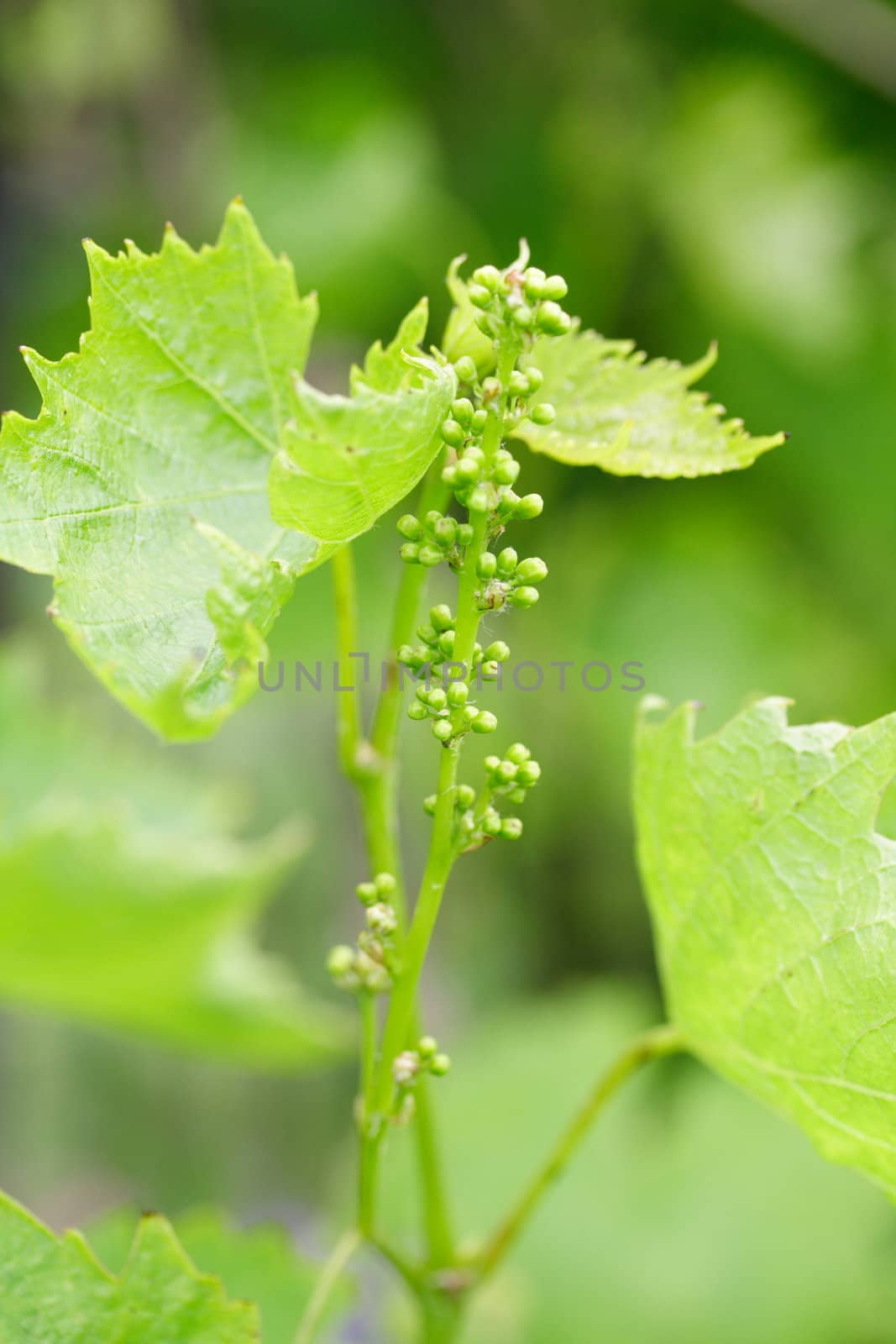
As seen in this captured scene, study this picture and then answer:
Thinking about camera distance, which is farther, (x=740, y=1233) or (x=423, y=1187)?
(x=740, y=1233)

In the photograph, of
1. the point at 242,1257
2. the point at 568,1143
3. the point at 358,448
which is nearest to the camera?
the point at 358,448

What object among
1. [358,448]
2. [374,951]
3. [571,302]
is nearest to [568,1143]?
[374,951]

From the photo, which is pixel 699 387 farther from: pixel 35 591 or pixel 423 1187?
pixel 423 1187

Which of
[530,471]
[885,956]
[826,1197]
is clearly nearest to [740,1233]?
[826,1197]

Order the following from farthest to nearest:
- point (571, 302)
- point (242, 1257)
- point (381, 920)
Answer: point (571, 302) < point (242, 1257) < point (381, 920)

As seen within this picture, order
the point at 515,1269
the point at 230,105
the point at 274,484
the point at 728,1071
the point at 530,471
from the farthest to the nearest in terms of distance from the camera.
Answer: the point at 230,105 < the point at 530,471 < the point at 515,1269 < the point at 728,1071 < the point at 274,484

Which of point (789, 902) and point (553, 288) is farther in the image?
point (789, 902)

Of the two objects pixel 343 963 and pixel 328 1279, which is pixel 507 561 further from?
pixel 328 1279
